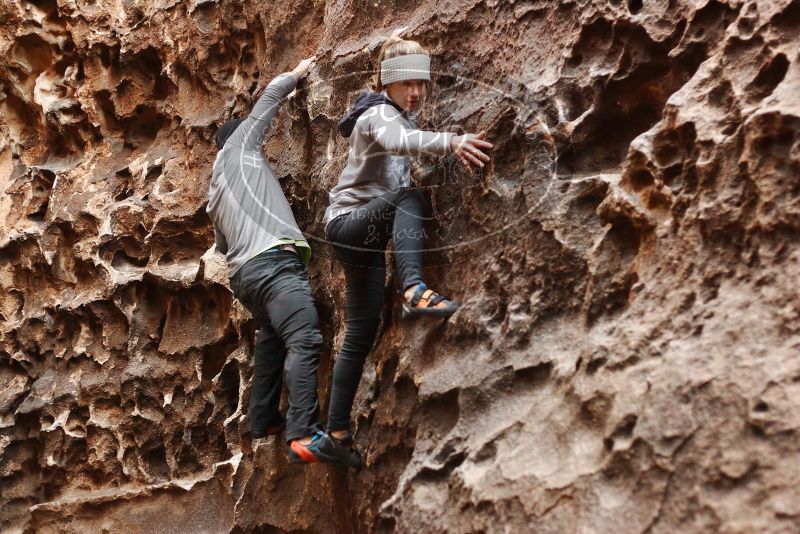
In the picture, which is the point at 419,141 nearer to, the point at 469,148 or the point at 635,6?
the point at 469,148

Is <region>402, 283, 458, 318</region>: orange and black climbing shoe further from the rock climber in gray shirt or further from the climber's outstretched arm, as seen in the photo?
the climber's outstretched arm

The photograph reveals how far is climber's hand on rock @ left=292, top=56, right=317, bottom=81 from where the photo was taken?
162 inches

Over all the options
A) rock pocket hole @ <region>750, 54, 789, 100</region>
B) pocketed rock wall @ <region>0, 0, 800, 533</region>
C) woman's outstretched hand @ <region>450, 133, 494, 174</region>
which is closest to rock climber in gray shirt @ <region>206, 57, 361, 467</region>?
pocketed rock wall @ <region>0, 0, 800, 533</region>

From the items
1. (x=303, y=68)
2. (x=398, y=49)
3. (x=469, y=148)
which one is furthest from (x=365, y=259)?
(x=303, y=68)

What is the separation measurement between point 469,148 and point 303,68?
4.13 ft

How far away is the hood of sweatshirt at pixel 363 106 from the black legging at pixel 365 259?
12.6 inches

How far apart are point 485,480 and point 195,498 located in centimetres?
221

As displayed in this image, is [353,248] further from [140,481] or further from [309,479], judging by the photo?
[140,481]

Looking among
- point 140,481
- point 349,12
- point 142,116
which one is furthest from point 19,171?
point 349,12

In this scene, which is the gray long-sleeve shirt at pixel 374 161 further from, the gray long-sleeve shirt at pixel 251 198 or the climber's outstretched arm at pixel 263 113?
the climber's outstretched arm at pixel 263 113

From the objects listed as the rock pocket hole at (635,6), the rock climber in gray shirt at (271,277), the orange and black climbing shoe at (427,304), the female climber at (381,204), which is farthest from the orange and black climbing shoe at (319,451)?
the rock pocket hole at (635,6)

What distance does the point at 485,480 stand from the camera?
2.76m

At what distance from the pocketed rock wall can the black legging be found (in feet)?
0.41

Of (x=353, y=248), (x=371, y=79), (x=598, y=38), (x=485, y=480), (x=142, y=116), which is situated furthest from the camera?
(x=142, y=116)
